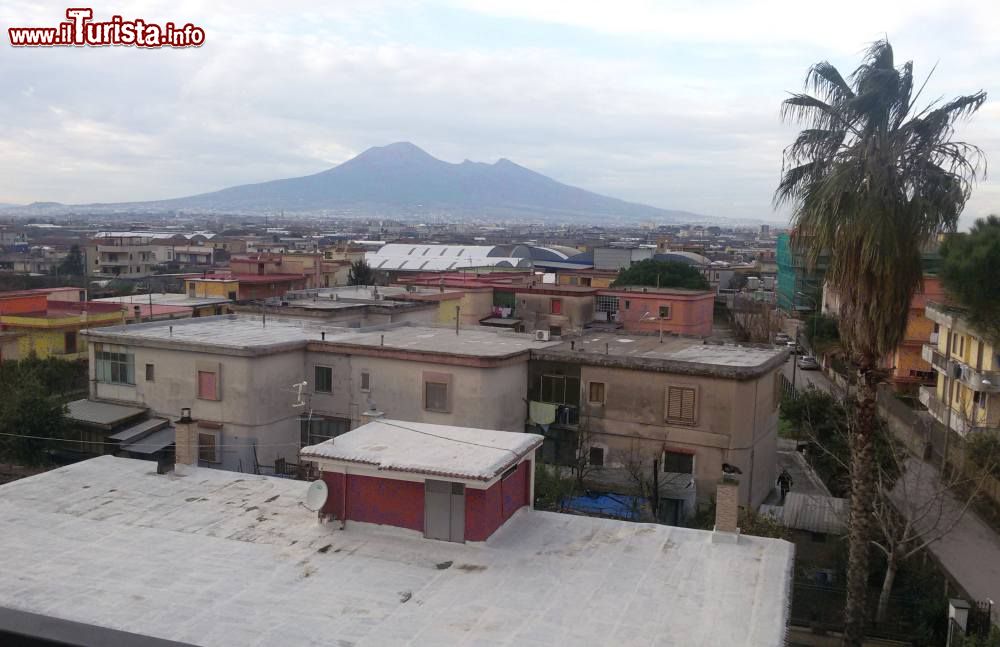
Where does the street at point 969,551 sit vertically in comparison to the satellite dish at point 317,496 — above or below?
below

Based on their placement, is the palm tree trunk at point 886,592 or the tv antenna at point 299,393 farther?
the tv antenna at point 299,393

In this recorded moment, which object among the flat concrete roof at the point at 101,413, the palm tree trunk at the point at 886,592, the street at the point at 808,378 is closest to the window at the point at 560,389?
the palm tree trunk at the point at 886,592

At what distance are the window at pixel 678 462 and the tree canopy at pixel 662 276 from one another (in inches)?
1491

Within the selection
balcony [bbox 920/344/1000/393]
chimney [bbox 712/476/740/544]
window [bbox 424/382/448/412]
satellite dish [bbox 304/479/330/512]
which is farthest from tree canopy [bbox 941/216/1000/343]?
satellite dish [bbox 304/479/330/512]

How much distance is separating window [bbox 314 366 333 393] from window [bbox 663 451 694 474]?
9278 millimetres

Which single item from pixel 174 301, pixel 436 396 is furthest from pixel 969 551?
pixel 174 301

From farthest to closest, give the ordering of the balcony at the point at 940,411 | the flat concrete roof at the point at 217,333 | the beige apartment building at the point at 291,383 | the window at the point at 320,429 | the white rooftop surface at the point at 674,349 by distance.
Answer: the balcony at the point at 940,411
the window at the point at 320,429
the white rooftop surface at the point at 674,349
the flat concrete roof at the point at 217,333
the beige apartment building at the point at 291,383

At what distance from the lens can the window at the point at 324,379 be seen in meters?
23.5

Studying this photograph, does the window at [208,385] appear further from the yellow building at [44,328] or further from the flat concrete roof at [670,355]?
the yellow building at [44,328]

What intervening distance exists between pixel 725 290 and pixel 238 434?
7319 centimetres

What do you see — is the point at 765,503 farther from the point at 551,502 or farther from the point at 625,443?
the point at 551,502

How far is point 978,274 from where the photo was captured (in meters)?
27.4

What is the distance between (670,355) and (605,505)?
5.89 m

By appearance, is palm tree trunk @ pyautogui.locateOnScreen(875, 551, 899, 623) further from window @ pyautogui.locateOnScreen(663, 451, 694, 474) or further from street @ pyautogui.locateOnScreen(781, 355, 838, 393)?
street @ pyautogui.locateOnScreen(781, 355, 838, 393)
